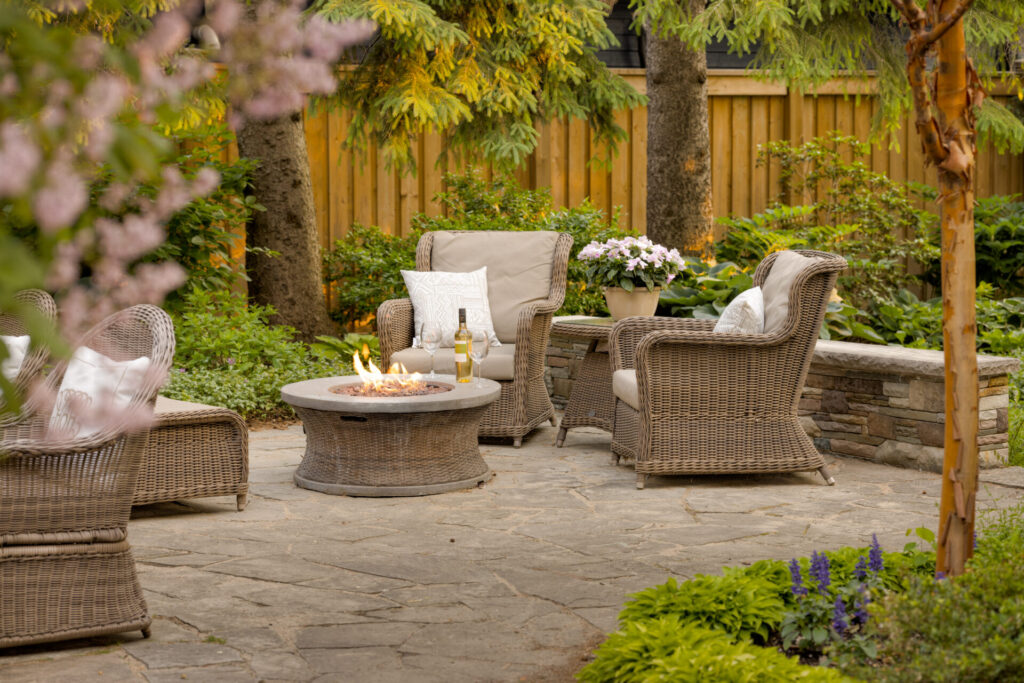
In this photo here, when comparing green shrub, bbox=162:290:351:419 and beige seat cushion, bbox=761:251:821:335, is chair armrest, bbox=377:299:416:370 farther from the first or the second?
beige seat cushion, bbox=761:251:821:335

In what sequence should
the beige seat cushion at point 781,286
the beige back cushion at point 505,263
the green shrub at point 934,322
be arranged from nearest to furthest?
the beige seat cushion at point 781,286, the beige back cushion at point 505,263, the green shrub at point 934,322

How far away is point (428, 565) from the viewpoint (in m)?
3.46

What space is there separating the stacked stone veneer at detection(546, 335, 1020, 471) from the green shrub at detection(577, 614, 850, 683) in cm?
280

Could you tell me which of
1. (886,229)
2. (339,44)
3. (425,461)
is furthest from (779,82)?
(339,44)

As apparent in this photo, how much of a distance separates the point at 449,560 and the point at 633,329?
1950 millimetres

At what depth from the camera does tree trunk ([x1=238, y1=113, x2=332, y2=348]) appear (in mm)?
7312

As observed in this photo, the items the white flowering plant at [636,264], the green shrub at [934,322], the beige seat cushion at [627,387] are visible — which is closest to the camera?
the beige seat cushion at [627,387]

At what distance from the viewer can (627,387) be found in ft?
16.0

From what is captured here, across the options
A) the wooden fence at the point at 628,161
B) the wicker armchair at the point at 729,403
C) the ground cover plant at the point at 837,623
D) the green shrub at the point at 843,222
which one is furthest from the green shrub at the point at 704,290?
the ground cover plant at the point at 837,623

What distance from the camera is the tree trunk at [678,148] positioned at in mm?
7461

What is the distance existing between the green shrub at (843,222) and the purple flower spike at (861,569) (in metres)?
4.93

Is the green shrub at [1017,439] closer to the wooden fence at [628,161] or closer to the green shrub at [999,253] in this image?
the wooden fence at [628,161]

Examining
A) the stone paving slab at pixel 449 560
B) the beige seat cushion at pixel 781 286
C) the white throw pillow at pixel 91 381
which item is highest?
the beige seat cushion at pixel 781 286

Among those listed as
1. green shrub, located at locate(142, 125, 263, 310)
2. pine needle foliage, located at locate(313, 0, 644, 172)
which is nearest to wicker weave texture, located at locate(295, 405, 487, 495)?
pine needle foliage, located at locate(313, 0, 644, 172)
